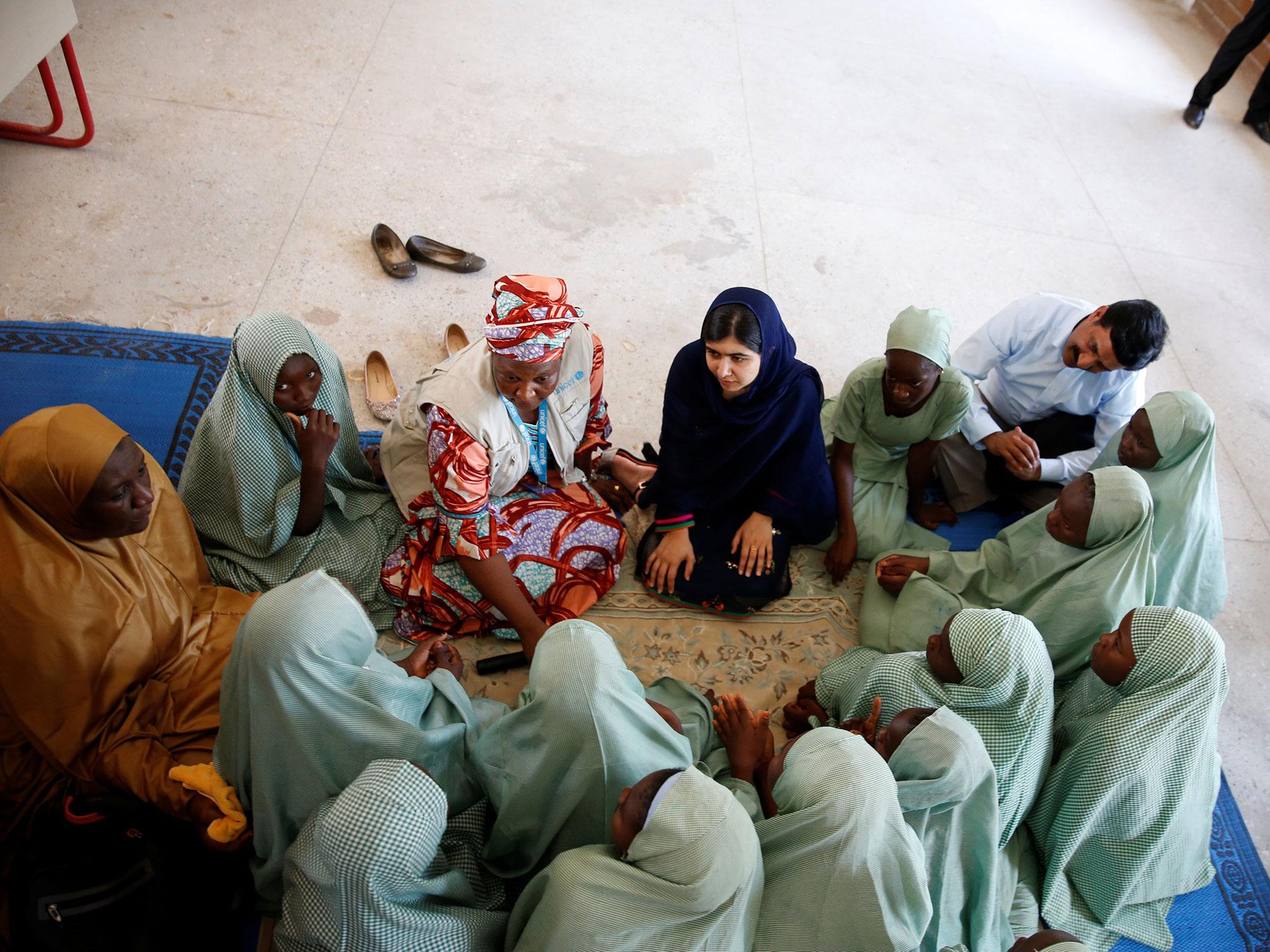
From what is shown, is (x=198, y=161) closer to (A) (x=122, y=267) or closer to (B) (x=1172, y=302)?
(A) (x=122, y=267)

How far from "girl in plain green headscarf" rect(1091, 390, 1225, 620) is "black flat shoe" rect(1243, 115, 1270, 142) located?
419 cm

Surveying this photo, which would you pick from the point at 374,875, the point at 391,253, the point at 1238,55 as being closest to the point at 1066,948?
the point at 374,875

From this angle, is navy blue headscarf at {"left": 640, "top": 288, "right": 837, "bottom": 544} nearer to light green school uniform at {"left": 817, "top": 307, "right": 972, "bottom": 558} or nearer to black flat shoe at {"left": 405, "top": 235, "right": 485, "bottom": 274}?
light green school uniform at {"left": 817, "top": 307, "right": 972, "bottom": 558}

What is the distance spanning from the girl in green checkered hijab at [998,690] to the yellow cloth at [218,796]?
1.56 meters

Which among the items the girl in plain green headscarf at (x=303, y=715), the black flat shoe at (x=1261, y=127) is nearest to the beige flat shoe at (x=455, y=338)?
the girl in plain green headscarf at (x=303, y=715)

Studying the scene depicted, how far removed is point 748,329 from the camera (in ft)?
7.39

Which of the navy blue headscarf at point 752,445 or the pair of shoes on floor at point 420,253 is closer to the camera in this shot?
the navy blue headscarf at point 752,445

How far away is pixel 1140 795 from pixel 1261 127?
211 inches

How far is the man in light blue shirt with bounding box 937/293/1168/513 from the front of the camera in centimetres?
292

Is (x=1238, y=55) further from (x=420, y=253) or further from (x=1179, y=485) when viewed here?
(x=420, y=253)

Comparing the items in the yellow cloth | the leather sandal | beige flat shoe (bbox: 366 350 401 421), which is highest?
the leather sandal

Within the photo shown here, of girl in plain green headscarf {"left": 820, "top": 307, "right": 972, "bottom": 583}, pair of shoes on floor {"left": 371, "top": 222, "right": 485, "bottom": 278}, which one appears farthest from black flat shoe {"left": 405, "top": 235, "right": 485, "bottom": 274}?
girl in plain green headscarf {"left": 820, "top": 307, "right": 972, "bottom": 583}

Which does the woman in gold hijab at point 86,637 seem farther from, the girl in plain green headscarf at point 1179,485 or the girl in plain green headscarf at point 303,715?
the girl in plain green headscarf at point 1179,485

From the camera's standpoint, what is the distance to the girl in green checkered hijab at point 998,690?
2.00m
